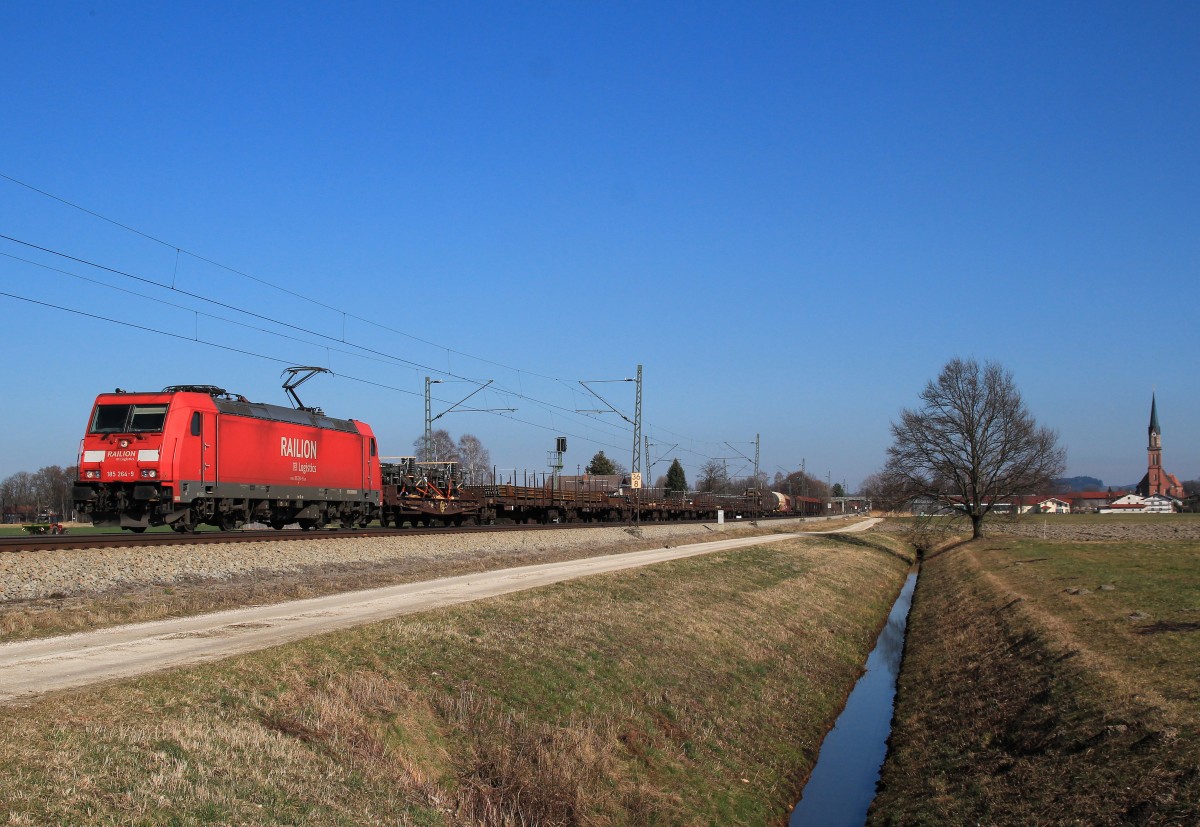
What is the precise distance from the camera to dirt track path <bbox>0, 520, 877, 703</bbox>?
10352 millimetres

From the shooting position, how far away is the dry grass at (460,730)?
24.9 ft

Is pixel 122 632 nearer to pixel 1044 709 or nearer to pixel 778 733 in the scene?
pixel 778 733

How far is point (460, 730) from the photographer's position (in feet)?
36.8

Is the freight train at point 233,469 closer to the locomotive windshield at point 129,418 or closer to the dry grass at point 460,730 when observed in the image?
the locomotive windshield at point 129,418

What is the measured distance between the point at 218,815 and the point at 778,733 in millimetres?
11365

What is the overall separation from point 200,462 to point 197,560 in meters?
6.99

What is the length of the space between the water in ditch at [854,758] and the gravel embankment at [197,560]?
13.6m

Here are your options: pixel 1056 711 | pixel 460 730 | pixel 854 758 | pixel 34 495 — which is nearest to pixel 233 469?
pixel 460 730

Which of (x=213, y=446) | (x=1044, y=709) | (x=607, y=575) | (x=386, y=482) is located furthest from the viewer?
(x=386, y=482)

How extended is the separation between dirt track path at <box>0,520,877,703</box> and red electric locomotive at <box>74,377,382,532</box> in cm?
964

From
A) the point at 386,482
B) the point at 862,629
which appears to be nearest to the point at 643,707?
the point at 862,629

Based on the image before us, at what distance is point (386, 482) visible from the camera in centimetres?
4584

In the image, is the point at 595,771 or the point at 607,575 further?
the point at 607,575

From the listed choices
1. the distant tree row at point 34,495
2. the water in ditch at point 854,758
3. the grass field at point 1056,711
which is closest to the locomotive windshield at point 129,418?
the water in ditch at point 854,758
